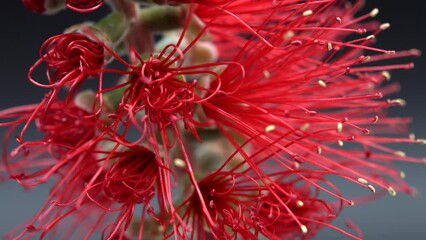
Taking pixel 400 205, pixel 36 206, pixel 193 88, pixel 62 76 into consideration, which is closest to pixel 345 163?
pixel 193 88

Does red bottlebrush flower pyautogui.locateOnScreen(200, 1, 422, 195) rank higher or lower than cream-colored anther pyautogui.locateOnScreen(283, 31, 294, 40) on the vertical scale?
lower

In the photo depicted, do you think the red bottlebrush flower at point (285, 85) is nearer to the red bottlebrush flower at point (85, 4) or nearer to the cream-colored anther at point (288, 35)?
the cream-colored anther at point (288, 35)

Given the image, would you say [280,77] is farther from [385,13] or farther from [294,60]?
[385,13]

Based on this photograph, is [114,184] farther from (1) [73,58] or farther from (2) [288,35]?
(2) [288,35]

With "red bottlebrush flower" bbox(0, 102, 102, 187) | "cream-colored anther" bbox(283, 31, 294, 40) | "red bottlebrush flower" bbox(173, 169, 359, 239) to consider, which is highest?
"cream-colored anther" bbox(283, 31, 294, 40)

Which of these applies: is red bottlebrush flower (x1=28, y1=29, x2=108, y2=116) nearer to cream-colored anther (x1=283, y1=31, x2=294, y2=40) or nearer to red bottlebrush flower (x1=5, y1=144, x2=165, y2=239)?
red bottlebrush flower (x1=5, y1=144, x2=165, y2=239)

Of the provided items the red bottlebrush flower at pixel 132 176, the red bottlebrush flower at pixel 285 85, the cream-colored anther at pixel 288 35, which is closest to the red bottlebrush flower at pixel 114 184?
the red bottlebrush flower at pixel 132 176

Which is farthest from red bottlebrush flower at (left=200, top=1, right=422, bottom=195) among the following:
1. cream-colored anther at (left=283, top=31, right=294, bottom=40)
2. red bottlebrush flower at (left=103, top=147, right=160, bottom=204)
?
red bottlebrush flower at (left=103, top=147, right=160, bottom=204)
